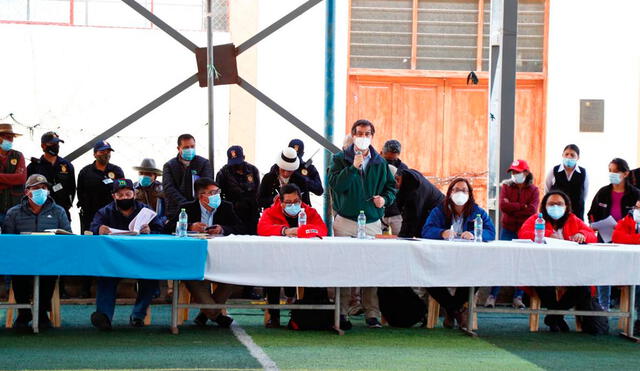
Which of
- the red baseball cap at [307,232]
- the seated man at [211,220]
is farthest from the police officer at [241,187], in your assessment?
the red baseball cap at [307,232]

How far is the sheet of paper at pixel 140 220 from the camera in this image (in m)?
8.77

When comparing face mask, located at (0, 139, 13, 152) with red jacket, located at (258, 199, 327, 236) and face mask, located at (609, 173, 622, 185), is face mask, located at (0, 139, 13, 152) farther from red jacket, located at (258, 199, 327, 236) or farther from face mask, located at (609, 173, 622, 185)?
face mask, located at (609, 173, 622, 185)

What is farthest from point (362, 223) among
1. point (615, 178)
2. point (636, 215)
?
point (615, 178)

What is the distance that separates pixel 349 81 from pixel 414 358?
8.48 metres

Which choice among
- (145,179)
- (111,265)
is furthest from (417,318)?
(145,179)

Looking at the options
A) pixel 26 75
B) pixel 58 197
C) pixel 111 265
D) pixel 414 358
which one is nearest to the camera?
pixel 414 358

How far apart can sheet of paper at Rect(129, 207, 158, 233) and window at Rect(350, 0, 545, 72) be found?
7045 millimetres

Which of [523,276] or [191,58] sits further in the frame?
[191,58]

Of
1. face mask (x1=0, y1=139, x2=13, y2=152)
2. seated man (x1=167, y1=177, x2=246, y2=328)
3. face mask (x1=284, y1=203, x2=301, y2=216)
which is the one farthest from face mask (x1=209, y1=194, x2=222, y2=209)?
face mask (x1=0, y1=139, x2=13, y2=152)

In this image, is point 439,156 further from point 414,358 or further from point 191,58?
point 414,358

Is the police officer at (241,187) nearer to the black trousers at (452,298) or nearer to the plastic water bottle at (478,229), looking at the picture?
the black trousers at (452,298)

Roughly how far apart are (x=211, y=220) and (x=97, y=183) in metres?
1.81

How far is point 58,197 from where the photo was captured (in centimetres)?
1037

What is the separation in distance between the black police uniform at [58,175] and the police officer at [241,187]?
133 cm
